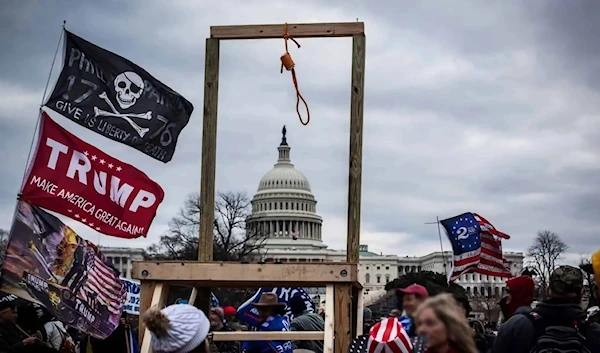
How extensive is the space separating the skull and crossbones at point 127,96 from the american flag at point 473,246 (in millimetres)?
7707

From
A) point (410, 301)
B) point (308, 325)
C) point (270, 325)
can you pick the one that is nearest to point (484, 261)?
point (308, 325)

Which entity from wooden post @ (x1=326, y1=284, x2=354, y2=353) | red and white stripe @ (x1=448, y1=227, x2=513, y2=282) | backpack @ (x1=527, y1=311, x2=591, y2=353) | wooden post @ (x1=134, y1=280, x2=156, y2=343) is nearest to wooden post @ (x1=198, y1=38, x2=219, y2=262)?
wooden post @ (x1=134, y1=280, x2=156, y2=343)

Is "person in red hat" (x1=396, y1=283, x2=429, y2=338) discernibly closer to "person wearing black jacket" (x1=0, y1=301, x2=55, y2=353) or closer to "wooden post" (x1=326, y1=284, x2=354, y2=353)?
"wooden post" (x1=326, y1=284, x2=354, y2=353)

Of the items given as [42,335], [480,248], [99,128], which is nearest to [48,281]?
[99,128]

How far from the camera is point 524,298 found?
6375 millimetres

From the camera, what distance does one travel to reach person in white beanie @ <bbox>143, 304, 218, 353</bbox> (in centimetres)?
426

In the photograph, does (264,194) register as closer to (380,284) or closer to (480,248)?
(380,284)

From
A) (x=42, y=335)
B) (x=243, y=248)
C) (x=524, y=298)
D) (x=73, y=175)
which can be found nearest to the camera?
(x=524, y=298)

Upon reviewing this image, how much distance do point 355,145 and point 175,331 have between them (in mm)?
3194

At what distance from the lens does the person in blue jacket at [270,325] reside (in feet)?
25.4

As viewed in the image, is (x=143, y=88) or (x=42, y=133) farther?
(x=143, y=88)

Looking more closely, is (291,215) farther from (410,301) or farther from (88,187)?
(410,301)

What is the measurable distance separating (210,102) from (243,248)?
6300cm

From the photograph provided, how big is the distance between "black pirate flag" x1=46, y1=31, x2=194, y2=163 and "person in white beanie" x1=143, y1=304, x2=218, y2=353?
12.2 ft
